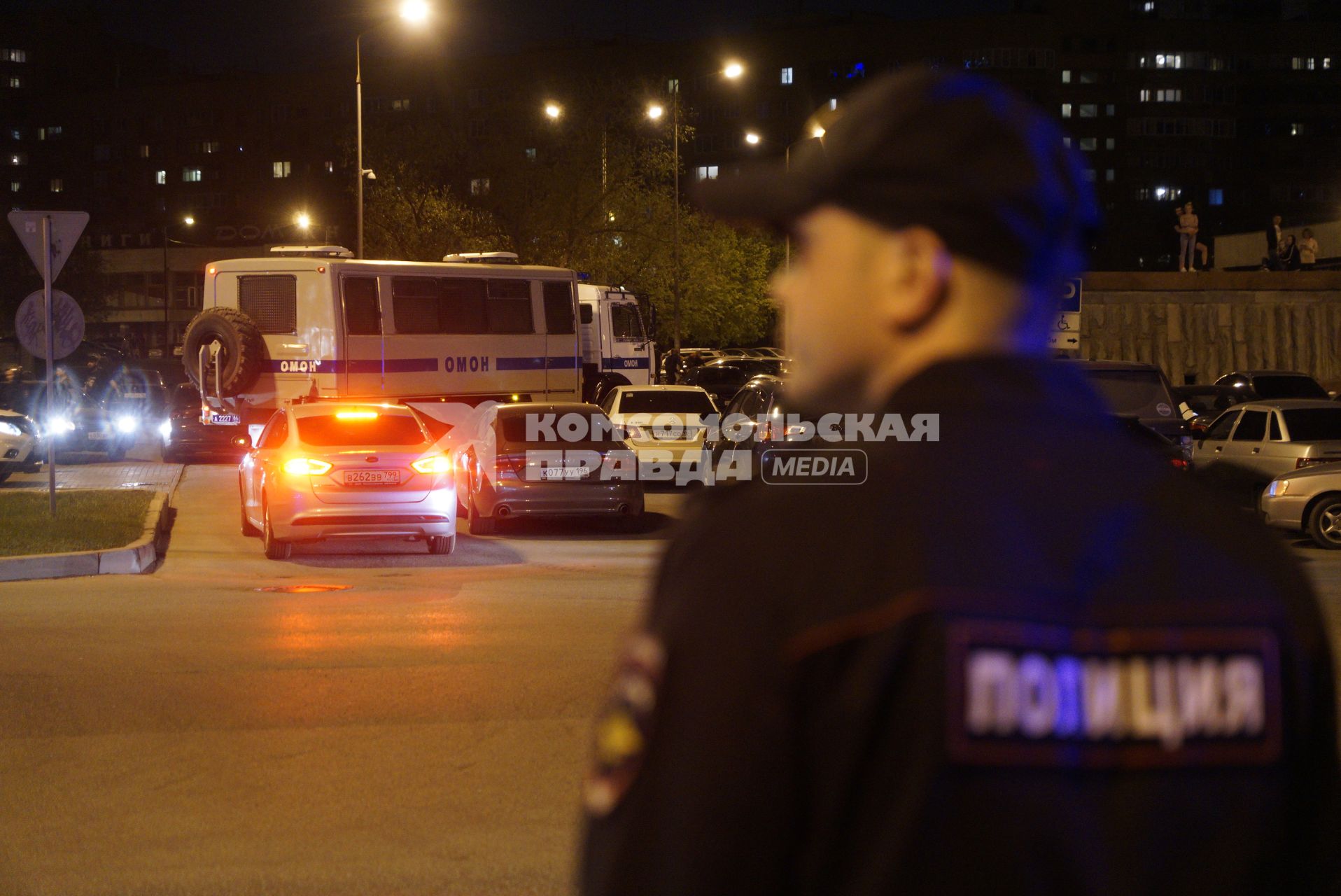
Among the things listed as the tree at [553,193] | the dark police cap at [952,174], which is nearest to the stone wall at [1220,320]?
the tree at [553,193]

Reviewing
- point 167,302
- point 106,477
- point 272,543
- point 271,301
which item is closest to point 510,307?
point 271,301

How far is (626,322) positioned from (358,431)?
57.4 feet

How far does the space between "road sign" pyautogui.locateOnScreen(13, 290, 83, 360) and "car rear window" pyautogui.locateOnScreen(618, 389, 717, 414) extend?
8.64 meters

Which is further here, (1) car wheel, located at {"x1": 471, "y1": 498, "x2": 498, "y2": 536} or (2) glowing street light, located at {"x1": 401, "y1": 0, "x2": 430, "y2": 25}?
(2) glowing street light, located at {"x1": 401, "y1": 0, "x2": 430, "y2": 25}

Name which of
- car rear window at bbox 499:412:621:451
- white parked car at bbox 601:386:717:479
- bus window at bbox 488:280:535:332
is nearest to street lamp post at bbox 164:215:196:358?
bus window at bbox 488:280:535:332

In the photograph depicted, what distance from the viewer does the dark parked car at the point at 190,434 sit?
94.4ft

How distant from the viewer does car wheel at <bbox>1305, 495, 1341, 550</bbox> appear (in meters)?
15.7

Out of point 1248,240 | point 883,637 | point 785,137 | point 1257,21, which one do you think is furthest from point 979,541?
point 1257,21

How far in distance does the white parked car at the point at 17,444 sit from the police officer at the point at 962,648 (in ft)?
77.3

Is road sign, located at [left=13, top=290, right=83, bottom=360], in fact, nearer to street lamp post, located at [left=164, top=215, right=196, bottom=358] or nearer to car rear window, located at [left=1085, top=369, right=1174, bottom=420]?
car rear window, located at [left=1085, top=369, right=1174, bottom=420]

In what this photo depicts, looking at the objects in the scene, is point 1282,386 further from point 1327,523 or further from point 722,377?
point 722,377

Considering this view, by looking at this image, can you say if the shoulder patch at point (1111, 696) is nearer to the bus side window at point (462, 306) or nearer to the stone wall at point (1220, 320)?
the bus side window at point (462, 306)

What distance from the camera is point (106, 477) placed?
989 inches

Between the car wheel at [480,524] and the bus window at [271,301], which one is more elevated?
the bus window at [271,301]
